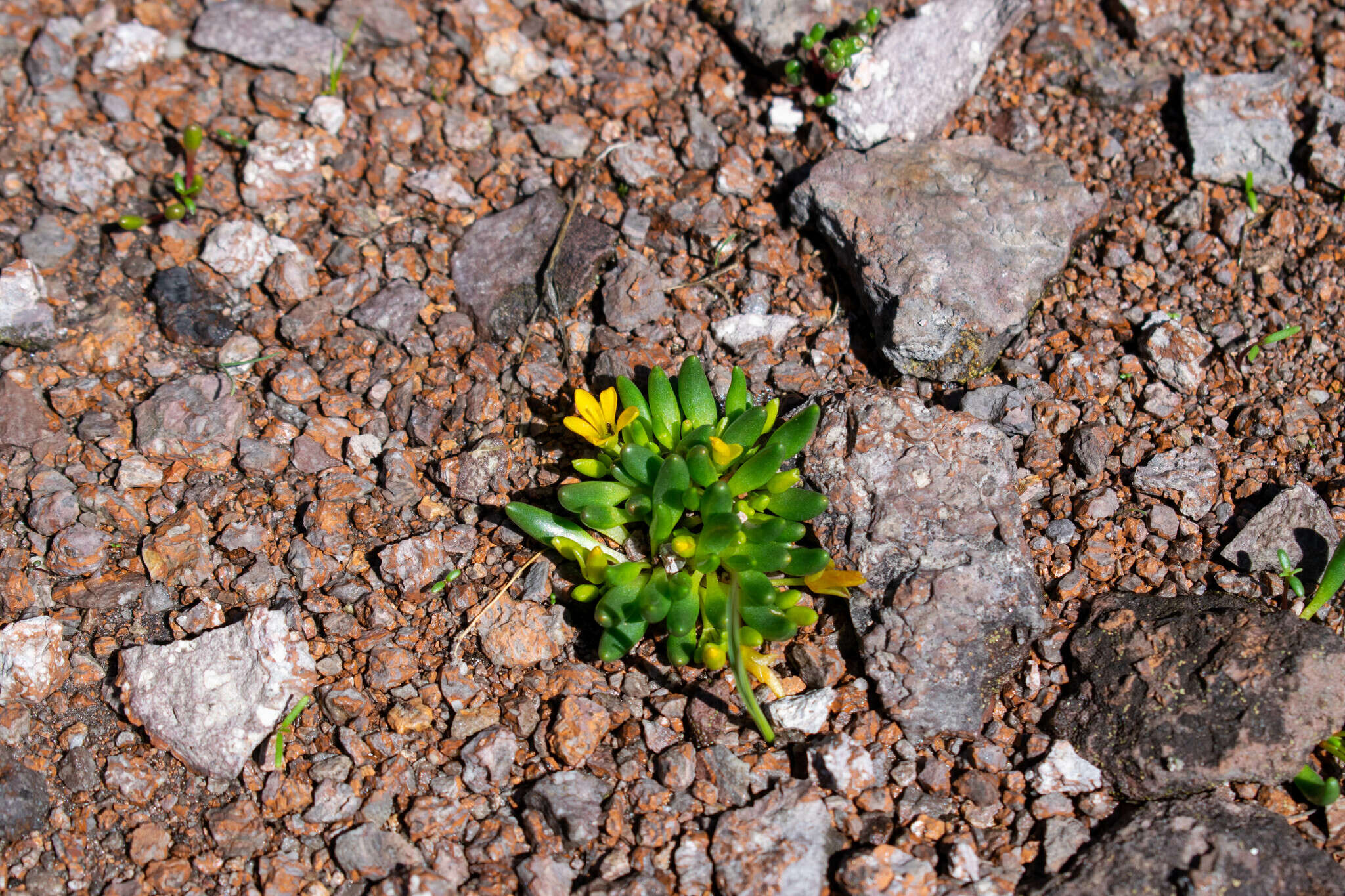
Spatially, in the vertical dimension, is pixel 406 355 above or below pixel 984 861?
below

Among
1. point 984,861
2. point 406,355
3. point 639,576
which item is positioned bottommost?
point 406,355

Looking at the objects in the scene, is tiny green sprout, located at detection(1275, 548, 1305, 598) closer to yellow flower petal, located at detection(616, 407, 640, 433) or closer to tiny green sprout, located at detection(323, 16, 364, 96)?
yellow flower petal, located at detection(616, 407, 640, 433)

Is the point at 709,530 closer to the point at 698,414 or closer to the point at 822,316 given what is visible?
the point at 698,414

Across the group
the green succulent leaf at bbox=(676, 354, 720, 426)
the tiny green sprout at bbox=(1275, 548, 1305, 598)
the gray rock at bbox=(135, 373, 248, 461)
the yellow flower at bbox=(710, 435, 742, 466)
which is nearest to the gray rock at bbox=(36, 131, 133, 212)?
the gray rock at bbox=(135, 373, 248, 461)

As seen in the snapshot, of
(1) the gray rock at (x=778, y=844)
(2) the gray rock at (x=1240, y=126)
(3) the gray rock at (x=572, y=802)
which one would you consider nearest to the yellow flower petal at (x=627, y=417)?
(3) the gray rock at (x=572, y=802)

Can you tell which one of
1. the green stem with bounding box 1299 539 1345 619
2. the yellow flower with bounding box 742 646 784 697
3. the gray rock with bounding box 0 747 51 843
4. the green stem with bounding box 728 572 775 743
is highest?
the green stem with bounding box 1299 539 1345 619

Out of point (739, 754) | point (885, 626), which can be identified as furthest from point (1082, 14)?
point (739, 754)
